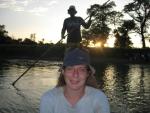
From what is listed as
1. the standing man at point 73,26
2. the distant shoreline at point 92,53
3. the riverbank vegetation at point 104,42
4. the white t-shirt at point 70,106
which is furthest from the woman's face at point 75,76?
the distant shoreline at point 92,53

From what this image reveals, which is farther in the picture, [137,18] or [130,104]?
[137,18]

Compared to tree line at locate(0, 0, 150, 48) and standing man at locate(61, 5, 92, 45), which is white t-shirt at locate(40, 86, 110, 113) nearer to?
standing man at locate(61, 5, 92, 45)

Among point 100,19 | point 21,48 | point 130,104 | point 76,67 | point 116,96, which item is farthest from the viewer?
point 100,19

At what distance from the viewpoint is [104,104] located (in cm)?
395

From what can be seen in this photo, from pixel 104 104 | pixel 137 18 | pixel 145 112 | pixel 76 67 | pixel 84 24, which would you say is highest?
pixel 137 18

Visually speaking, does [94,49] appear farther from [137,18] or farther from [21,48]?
[137,18]

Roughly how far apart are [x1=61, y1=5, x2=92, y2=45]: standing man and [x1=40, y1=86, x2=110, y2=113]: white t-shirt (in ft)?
27.7

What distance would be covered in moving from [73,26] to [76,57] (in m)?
9.06

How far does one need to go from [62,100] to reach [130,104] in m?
6.73

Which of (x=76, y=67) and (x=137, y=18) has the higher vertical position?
(x=137, y=18)

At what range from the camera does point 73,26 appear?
41.9 ft

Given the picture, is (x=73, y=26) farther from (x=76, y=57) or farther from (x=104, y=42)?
(x=104, y=42)

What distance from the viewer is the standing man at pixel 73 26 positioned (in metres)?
12.5

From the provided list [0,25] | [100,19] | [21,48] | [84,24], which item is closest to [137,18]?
[100,19]
